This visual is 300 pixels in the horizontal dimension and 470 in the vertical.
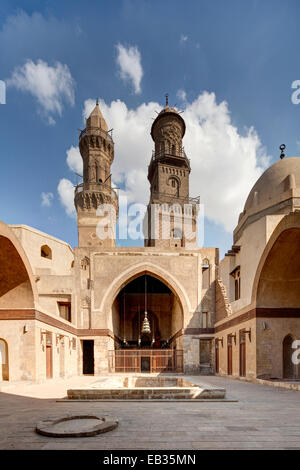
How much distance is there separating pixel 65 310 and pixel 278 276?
14.1 m

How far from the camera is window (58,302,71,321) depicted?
810 inches

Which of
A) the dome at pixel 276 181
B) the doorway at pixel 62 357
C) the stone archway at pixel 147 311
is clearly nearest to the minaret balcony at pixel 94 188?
the stone archway at pixel 147 311

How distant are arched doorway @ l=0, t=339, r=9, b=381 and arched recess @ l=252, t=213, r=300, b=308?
30.9ft

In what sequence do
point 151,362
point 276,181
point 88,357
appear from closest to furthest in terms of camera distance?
point 151,362, point 276,181, point 88,357

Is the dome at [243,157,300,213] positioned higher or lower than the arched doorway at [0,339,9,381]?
higher

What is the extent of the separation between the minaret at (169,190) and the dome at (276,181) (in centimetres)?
913


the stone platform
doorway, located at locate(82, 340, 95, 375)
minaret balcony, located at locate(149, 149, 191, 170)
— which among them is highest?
minaret balcony, located at locate(149, 149, 191, 170)

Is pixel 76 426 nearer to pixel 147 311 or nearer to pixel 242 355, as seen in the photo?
pixel 242 355

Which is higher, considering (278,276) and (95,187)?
(95,187)

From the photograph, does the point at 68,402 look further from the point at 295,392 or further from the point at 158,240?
the point at 158,240

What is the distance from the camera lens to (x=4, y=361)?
1177 cm

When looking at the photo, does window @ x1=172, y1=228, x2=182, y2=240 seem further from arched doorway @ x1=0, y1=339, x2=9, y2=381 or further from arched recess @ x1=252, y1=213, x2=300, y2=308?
arched doorway @ x1=0, y1=339, x2=9, y2=381

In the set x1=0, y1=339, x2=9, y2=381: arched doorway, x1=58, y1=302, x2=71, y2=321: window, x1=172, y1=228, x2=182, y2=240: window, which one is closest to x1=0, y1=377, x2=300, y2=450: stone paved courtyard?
x1=0, y1=339, x2=9, y2=381: arched doorway

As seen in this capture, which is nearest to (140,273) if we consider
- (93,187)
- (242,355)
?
(242,355)
